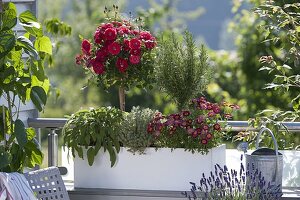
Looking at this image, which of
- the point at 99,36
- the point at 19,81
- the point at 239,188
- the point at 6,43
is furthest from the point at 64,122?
the point at 239,188

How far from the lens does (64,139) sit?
4262 mm

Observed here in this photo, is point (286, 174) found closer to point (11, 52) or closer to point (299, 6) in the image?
point (299, 6)

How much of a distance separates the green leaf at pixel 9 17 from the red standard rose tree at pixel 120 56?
1.61 feet

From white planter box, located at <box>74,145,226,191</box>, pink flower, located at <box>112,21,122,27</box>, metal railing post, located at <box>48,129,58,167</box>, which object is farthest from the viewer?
metal railing post, located at <box>48,129,58,167</box>

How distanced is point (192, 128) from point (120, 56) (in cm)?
56

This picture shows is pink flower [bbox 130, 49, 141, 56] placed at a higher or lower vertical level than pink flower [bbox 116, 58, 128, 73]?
higher

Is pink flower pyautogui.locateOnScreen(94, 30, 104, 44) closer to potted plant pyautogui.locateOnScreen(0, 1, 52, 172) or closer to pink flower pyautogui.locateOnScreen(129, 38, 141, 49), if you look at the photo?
pink flower pyautogui.locateOnScreen(129, 38, 141, 49)

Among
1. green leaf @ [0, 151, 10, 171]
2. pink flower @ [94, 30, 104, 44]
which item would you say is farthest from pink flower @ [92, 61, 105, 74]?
green leaf @ [0, 151, 10, 171]

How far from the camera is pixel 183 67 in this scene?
13.7ft

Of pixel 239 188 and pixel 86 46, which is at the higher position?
pixel 86 46

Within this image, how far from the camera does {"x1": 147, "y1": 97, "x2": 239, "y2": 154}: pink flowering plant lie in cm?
405

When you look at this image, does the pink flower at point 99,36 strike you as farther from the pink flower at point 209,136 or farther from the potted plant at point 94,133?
the pink flower at point 209,136

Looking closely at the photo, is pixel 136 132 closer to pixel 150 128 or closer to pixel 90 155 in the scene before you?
pixel 150 128

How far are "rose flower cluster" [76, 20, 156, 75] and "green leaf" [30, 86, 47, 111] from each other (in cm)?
46
